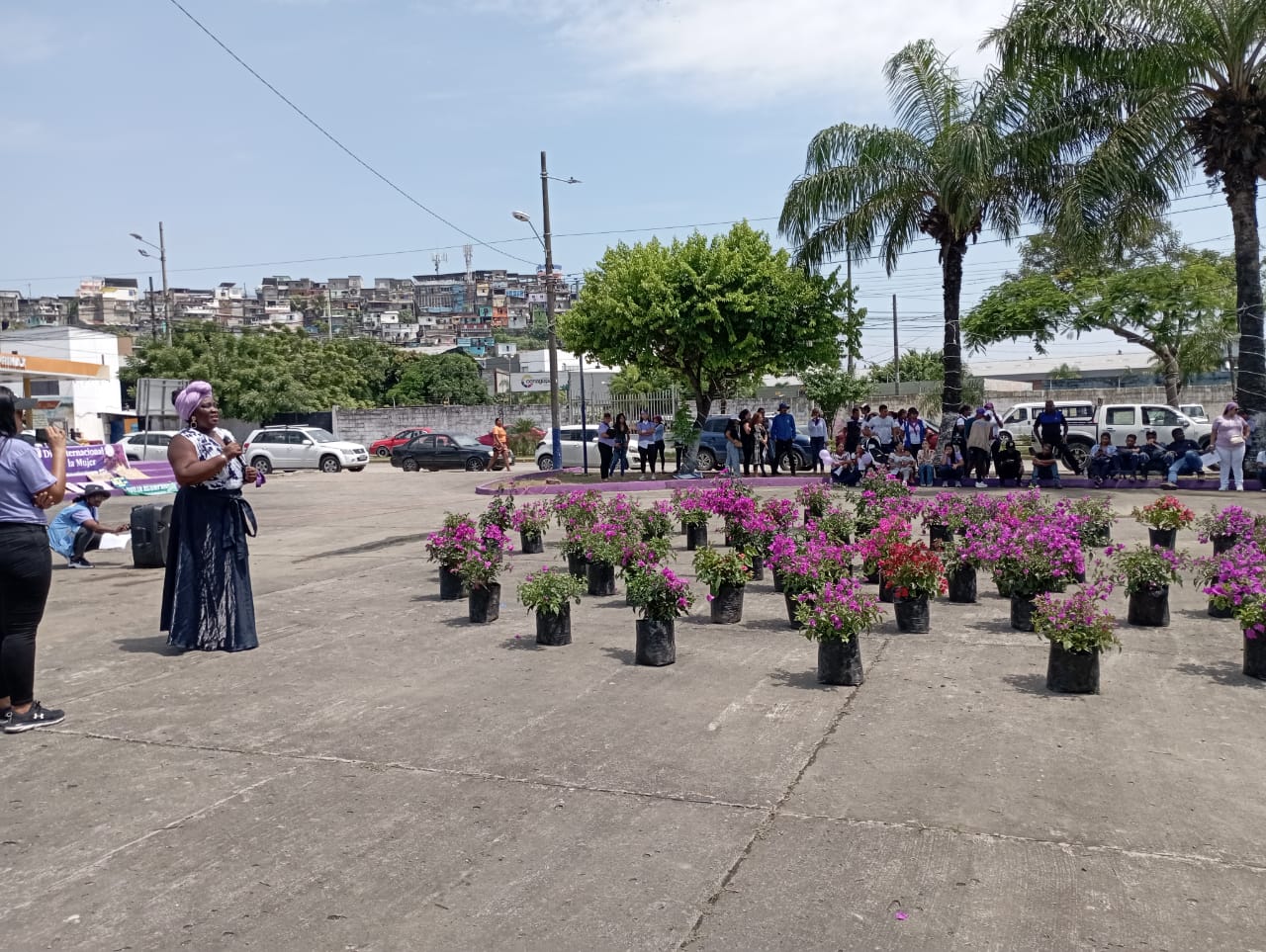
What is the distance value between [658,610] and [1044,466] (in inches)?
631

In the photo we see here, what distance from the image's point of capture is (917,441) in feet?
78.3

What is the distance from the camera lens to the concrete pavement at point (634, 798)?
151 inches

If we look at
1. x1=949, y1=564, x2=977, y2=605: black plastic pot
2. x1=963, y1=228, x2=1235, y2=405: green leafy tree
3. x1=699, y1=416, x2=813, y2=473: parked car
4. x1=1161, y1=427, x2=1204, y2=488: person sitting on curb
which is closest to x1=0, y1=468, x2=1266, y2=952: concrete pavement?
x1=949, y1=564, x2=977, y2=605: black plastic pot

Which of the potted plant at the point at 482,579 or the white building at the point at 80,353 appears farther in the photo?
the white building at the point at 80,353

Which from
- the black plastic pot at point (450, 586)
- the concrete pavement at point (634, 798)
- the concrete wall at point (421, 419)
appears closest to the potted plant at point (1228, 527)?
the concrete pavement at point (634, 798)

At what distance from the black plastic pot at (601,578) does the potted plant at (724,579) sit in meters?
1.68

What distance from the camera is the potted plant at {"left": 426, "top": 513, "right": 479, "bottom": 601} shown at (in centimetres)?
970

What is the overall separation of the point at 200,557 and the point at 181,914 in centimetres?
426

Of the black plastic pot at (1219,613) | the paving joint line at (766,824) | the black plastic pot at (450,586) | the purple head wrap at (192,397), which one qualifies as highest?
the purple head wrap at (192,397)

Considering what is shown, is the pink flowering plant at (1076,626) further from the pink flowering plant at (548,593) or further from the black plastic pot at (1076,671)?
the pink flowering plant at (548,593)

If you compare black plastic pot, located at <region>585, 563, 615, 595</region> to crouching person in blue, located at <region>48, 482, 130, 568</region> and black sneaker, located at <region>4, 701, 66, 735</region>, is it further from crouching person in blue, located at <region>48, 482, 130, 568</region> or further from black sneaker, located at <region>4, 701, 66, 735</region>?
crouching person in blue, located at <region>48, 482, 130, 568</region>

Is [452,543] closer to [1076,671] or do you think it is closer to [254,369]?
[1076,671]

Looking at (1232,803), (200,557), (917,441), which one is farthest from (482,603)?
(917,441)

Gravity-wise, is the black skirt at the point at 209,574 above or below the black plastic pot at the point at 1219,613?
above
